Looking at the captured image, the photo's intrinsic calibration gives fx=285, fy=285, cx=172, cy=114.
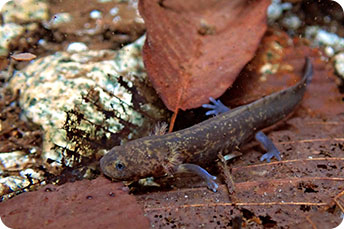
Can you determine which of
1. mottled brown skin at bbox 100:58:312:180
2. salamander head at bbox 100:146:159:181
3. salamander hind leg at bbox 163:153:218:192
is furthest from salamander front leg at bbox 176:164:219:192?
salamander head at bbox 100:146:159:181

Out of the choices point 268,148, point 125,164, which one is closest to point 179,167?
point 125,164

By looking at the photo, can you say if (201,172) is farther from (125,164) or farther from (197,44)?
(197,44)

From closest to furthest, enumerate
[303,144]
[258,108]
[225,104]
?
[303,144], [258,108], [225,104]

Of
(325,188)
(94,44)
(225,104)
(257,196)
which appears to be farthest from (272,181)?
(94,44)

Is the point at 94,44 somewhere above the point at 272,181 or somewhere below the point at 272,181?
above

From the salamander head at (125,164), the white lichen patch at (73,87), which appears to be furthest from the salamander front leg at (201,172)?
the white lichen patch at (73,87)

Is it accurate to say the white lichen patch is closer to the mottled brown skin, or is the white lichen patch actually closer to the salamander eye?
the mottled brown skin

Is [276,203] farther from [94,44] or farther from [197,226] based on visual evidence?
[94,44]
